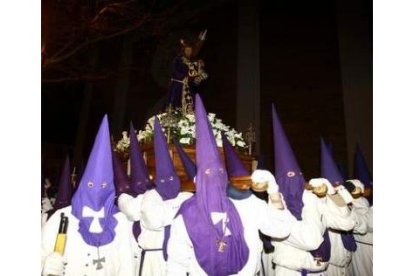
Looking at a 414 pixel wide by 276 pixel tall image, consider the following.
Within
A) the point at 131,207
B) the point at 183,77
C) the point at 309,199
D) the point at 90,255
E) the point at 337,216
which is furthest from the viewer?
the point at 183,77

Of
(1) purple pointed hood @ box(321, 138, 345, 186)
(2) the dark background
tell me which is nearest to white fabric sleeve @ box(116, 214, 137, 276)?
(1) purple pointed hood @ box(321, 138, 345, 186)

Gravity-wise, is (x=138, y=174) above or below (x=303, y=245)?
above

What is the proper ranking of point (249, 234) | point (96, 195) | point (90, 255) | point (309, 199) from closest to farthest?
point (249, 234), point (96, 195), point (90, 255), point (309, 199)

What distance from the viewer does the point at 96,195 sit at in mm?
3061

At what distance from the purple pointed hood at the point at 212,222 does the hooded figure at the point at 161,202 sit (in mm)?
1087

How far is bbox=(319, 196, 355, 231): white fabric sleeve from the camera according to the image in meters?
3.64

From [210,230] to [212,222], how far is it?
5 cm

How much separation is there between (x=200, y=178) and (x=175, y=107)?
13.5 feet

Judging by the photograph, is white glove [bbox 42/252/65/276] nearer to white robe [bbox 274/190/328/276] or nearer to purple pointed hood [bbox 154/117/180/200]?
purple pointed hood [bbox 154/117/180/200]

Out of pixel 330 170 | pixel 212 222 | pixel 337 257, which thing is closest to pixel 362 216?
pixel 337 257

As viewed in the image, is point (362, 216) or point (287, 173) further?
point (362, 216)

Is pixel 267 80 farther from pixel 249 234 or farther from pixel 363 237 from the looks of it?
pixel 249 234
